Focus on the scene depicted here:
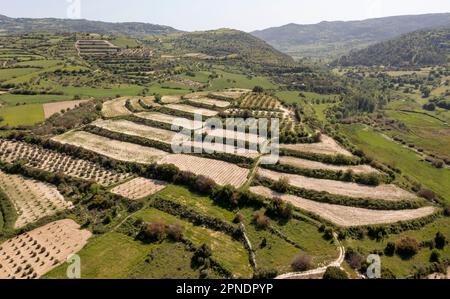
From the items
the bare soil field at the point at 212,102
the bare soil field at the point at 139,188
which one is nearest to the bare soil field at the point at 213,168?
the bare soil field at the point at 139,188

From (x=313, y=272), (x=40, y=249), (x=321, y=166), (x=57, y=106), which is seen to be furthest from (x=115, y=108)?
(x=313, y=272)

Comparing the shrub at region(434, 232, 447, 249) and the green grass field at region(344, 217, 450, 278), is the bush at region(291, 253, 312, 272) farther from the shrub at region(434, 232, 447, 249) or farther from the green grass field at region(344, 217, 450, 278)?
the shrub at region(434, 232, 447, 249)

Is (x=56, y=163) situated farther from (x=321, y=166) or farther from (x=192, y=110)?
(x=321, y=166)

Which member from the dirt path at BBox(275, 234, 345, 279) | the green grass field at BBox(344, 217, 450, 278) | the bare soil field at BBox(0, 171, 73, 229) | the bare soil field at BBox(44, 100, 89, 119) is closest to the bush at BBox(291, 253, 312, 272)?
the dirt path at BBox(275, 234, 345, 279)

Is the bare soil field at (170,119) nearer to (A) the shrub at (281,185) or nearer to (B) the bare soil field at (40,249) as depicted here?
(A) the shrub at (281,185)
